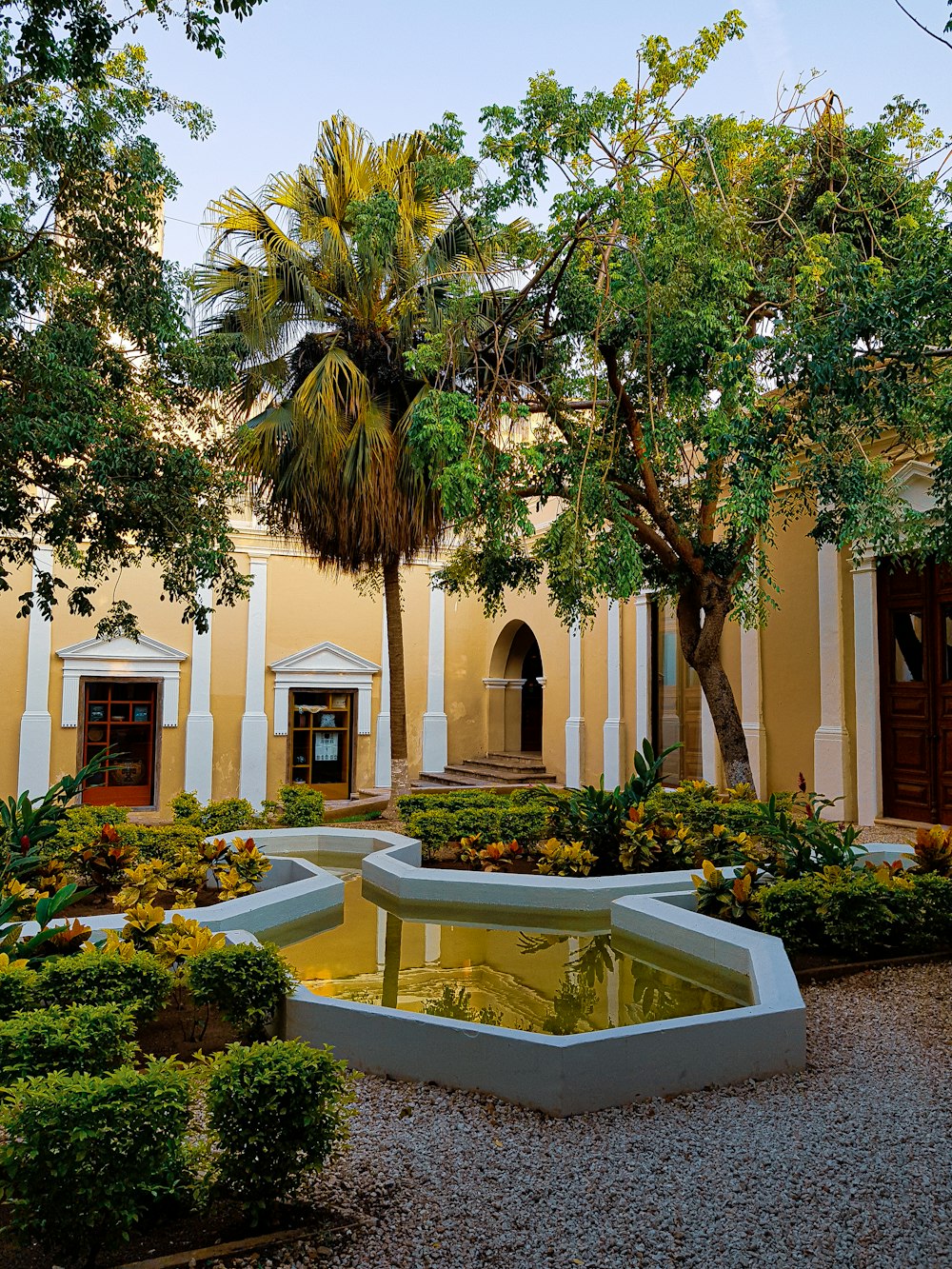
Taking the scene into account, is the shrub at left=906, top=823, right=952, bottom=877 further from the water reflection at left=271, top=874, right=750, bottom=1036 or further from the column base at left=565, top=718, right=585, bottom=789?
the column base at left=565, top=718, right=585, bottom=789

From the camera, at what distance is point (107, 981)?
384cm

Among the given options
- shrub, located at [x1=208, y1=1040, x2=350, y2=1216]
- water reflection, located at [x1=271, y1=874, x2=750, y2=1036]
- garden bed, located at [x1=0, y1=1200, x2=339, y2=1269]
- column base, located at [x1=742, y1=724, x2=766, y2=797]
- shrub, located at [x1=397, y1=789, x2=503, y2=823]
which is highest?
column base, located at [x1=742, y1=724, x2=766, y2=797]

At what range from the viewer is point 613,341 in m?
8.12

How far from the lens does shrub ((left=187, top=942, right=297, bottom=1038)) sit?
391cm

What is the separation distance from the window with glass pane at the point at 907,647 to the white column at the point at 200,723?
10.3 meters

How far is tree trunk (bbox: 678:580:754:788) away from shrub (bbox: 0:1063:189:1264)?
296 inches

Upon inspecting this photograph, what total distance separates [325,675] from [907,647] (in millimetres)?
9700

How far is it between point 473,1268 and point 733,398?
5.29 meters

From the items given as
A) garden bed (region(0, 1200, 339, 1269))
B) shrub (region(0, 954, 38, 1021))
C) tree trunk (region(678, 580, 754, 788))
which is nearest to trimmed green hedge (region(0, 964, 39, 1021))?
shrub (region(0, 954, 38, 1021))

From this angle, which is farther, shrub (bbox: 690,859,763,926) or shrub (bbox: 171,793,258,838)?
shrub (bbox: 171,793,258,838)

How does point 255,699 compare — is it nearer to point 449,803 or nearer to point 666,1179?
point 449,803

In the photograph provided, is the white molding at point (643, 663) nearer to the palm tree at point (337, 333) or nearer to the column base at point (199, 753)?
the palm tree at point (337, 333)

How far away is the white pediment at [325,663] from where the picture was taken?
53.3 feet

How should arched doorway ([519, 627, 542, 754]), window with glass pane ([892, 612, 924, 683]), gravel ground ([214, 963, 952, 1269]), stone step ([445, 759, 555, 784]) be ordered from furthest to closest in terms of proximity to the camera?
arched doorway ([519, 627, 542, 754]) < stone step ([445, 759, 555, 784]) < window with glass pane ([892, 612, 924, 683]) < gravel ground ([214, 963, 952, 1269])
